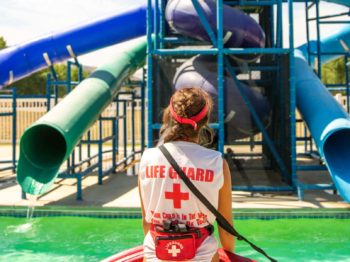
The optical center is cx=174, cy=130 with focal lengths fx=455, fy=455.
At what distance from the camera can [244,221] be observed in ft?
20.1

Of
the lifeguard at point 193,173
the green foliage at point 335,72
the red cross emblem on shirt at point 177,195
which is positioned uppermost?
the green foliage at point 335,72

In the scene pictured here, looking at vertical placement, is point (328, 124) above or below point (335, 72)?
below

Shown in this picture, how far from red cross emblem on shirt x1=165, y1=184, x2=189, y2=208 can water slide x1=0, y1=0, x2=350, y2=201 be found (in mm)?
4625

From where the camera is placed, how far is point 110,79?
8258 millimetres

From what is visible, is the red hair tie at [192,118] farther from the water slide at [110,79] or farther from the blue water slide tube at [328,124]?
the blue water slide tube at [328,124]

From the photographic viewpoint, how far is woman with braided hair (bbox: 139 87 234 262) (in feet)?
6.19

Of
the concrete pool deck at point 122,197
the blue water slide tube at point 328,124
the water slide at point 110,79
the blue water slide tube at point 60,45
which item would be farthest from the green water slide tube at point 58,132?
the blue water slide tube at point 328,124

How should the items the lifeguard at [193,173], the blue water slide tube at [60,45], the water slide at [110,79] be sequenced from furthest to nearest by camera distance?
the blue water slide tube at [60,45], the water slide at [110,79], the lifeguard at [193,173]

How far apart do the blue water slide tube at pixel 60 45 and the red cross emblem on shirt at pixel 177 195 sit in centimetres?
798

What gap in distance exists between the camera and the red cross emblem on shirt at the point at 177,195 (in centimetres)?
188

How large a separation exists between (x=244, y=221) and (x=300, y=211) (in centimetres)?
78

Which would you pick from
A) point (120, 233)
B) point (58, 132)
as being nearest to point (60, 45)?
point (58, 132)

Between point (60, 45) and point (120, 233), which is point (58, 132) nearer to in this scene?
point (120, 233)

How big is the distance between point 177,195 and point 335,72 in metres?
27.5
